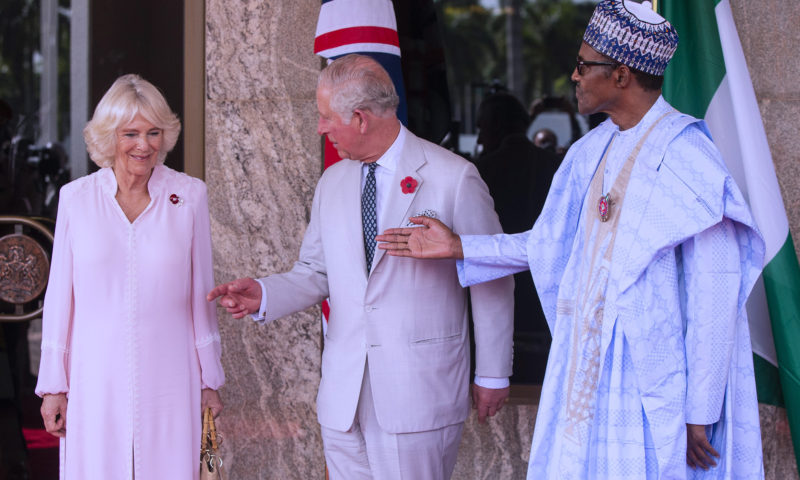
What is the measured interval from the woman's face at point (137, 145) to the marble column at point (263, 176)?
1.09 meters

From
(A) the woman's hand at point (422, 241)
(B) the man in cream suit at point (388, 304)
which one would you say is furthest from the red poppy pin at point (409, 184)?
(A) the woman's hand at point (422, 241)

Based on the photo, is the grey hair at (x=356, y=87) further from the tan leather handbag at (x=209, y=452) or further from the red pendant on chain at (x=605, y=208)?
the tan leather handbag at (x=209, y=452)

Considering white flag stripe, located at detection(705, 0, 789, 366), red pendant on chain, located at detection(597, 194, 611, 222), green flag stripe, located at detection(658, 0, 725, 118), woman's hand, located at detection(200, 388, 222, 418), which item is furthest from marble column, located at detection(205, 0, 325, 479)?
red pendant on chain, located at detection(597, 194, 611, 222)

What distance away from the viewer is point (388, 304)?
285 cm

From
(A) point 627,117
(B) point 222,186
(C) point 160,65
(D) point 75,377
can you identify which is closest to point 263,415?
(B) point 222,186

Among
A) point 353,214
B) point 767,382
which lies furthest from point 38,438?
point 767,382

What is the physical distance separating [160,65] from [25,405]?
1813 millimetres

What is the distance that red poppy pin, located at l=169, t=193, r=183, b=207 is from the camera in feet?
9.57

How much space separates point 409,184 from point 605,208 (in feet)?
2.37

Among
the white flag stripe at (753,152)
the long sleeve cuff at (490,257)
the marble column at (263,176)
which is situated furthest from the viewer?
the marble column at (263,176)

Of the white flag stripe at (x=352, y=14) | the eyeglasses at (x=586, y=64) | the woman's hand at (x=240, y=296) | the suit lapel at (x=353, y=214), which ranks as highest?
the white flag stripe at (x=352, y=14)

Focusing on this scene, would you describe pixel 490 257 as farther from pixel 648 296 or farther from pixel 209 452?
pixel 209 452

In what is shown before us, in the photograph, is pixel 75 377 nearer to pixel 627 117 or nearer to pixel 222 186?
pixel 222 186

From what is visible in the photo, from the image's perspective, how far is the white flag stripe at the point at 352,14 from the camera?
3475mm
